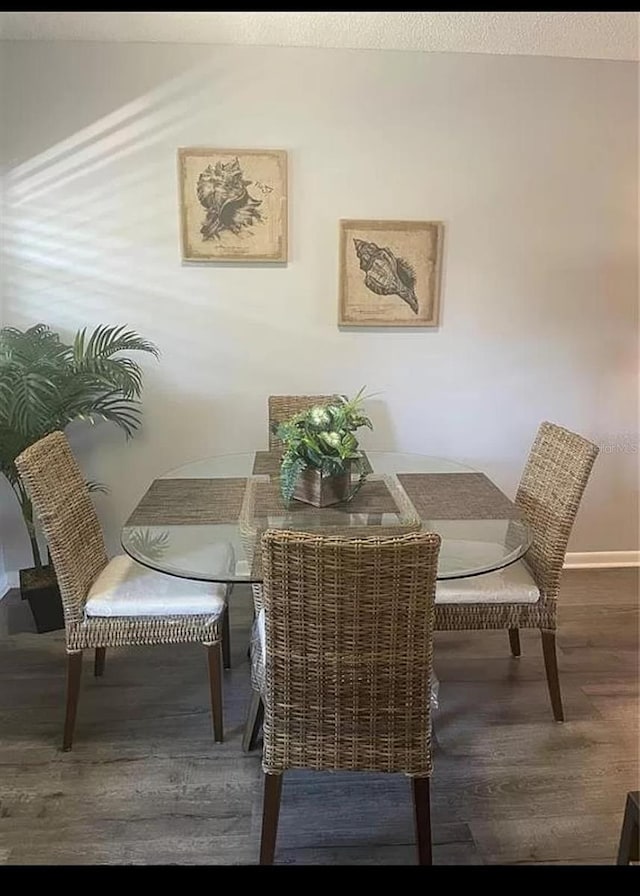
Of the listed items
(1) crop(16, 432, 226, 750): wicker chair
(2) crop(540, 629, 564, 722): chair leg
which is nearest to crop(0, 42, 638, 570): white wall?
(1) crop(16, 432, 226, 750): wicker chair

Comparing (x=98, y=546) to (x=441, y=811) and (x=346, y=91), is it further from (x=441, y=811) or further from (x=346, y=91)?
(x=346, y=91)

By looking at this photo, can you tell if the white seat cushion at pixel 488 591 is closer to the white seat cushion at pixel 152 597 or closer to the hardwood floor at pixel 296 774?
the hardwood floor at pixel 296 774

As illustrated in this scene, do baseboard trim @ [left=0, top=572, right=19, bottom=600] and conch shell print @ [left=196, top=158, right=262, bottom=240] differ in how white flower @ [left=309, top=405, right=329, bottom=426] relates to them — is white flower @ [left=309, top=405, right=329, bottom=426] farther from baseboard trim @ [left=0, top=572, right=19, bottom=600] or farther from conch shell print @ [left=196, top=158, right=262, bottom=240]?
baseboard trim @ [left=0, top=572, right=19, bottom=600]

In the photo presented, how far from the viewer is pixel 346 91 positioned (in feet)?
9.36

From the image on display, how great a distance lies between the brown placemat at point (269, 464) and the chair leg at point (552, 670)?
0.86m

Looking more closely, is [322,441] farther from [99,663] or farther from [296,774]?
[99,663]

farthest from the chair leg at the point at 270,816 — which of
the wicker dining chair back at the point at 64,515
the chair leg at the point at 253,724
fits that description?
the wicker dining chair back at the point at 64,515

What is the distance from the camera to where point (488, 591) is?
203 centimetres

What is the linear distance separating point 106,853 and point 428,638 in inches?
41.2

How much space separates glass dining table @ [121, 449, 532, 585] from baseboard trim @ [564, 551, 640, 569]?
1314mm

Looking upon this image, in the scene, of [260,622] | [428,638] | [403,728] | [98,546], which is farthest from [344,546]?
[98,546]

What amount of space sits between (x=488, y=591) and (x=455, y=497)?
1.16 ft

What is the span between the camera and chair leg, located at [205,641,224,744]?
1971 mm

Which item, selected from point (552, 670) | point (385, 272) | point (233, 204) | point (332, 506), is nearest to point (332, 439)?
A: point (332, 506)
